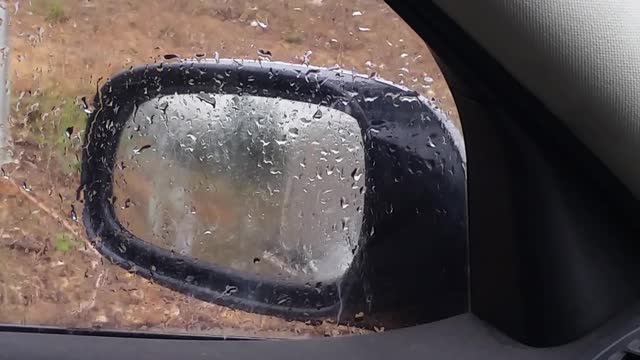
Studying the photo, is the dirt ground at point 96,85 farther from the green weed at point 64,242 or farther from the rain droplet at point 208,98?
the rain droplet at point 208,98

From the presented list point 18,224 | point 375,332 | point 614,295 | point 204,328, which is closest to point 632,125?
point 614,295

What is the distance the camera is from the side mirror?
6.26ft

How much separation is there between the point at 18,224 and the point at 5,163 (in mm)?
119

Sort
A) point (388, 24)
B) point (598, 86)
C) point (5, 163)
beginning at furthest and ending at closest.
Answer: point (5, 163), point (388, 24), point (598, 86)

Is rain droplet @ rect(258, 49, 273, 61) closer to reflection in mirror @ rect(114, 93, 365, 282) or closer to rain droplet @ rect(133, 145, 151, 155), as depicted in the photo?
reflection in mirror @ rect(114, 93, 365, 282)

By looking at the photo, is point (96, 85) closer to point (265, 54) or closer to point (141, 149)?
point (141, 149)

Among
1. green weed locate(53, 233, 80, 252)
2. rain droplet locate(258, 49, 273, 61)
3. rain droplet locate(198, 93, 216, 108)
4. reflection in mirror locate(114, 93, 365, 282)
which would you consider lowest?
green weed locate(53, 233, 80, 252)

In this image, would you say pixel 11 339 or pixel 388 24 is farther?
pixel 11 339

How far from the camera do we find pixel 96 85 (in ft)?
6.16

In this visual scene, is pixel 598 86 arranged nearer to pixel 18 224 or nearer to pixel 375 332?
pixel 375 332

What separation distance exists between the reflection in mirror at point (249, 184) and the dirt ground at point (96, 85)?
Result: 0.10 metres

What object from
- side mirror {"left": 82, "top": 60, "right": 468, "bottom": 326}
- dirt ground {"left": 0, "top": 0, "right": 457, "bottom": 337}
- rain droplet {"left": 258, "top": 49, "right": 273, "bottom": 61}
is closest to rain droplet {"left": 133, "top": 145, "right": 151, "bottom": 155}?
side mirror {"left": 82, "top": 60, "right": 468, "bottom": 326}

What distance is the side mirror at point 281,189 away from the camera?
191 centimetres

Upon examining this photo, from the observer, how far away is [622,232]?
6.04 feet
